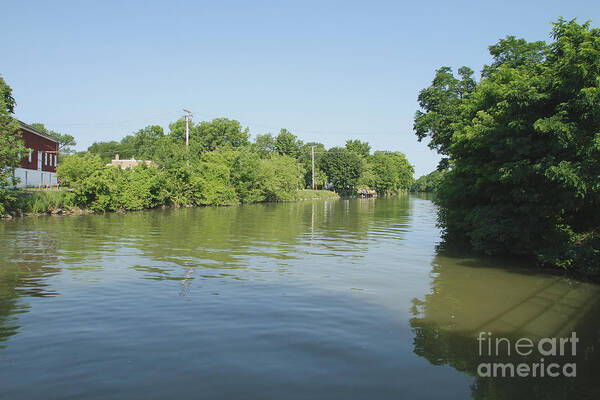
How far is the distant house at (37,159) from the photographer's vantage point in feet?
129

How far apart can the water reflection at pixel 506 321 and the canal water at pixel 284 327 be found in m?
0.03

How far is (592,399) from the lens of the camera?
5.09 metres

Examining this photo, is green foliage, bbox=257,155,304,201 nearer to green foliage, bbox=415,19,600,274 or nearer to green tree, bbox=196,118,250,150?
green tree, bbox=196,118,250,150

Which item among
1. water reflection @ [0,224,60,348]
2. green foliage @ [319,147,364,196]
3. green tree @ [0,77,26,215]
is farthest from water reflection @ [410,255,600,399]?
green foliage @ [319,147,364,196]

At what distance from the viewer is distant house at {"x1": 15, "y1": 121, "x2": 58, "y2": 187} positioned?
3944 cm

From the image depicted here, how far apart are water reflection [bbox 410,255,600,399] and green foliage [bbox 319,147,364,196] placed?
88987 millimetres

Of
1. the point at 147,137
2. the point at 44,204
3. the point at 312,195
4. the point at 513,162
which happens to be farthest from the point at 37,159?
the point at 147,137

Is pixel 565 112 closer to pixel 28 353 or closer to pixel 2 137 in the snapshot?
pixel 28 353

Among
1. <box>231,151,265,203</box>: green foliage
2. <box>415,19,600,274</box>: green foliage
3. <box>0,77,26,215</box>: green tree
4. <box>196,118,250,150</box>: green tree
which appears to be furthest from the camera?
<box>196,118,250,150</box>: green tree

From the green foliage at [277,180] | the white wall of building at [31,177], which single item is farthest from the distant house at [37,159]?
the green foliage at [277,180]

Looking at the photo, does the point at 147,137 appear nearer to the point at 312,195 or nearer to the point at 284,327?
the point at 312,195

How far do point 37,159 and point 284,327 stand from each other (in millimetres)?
47158

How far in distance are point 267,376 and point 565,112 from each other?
10366 millimetres

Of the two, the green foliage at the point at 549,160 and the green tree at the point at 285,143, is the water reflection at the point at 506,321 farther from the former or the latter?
the green tree at the point at 285,143
